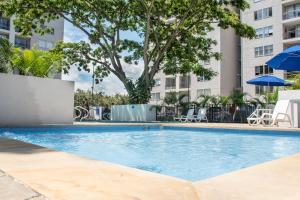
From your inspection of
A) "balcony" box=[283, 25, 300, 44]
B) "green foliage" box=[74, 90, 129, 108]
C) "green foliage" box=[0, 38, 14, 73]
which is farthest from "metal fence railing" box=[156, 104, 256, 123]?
"green foliage" box=[74, 90, 129, 108]

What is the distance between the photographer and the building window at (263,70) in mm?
38359

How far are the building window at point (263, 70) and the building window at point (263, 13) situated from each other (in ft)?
20.9

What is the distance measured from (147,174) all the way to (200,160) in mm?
3187

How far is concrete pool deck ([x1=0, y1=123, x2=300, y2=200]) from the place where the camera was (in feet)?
7.41

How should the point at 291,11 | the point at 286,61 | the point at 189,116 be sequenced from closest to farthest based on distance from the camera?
the point at 286,61 → the point at 189,116 → the point at 291,11

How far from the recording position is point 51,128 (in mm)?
10805

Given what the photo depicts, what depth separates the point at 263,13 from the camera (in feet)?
132

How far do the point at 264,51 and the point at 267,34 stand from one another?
7.00 ft

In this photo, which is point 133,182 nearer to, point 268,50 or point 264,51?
point 268,50

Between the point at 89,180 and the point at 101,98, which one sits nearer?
the point at 89,180

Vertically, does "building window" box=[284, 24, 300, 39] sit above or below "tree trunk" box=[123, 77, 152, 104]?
above

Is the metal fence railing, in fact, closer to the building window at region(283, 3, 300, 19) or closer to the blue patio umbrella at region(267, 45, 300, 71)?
the blue patio umbrella at region(267, 45, 300, 71)

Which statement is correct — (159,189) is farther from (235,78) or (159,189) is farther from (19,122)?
(235,78)

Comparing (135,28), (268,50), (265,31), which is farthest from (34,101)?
(265,31)
